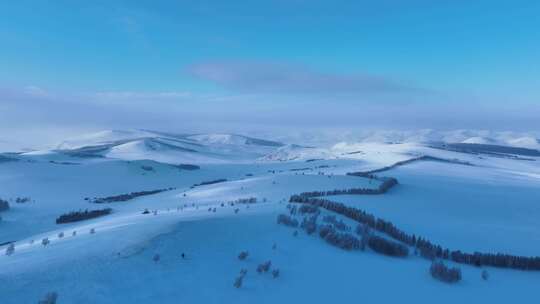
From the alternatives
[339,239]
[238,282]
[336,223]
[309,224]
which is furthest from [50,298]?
[336,223]

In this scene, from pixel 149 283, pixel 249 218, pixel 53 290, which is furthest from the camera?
pixel 249 218

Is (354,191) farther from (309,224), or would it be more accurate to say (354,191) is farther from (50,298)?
(50,298)

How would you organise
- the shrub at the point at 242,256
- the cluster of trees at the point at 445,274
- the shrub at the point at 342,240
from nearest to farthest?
the shrub at the point at 242,256, the cluster of trees at the point at 445,274, the shrub at the point at 342,240

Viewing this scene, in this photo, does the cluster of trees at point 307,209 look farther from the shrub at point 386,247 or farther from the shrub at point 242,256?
the shrub at point 242,256

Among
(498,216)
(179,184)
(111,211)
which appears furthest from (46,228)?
(179,184)

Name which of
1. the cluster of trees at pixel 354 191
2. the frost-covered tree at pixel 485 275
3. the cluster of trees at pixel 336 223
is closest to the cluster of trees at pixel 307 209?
the cluster of trees at pixel 336 223

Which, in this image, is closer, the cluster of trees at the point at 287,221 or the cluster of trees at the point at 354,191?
the cluster of trees at the point at 287,221

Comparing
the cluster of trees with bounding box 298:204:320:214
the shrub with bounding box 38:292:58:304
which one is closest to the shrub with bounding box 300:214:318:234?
the cluster of trees with bounding box 298:204:320:214

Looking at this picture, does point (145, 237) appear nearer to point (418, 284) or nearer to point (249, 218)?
point (249, 218)

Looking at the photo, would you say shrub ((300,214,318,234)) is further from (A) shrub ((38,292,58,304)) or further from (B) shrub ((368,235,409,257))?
(A) shrub ((38,292,58,304))
